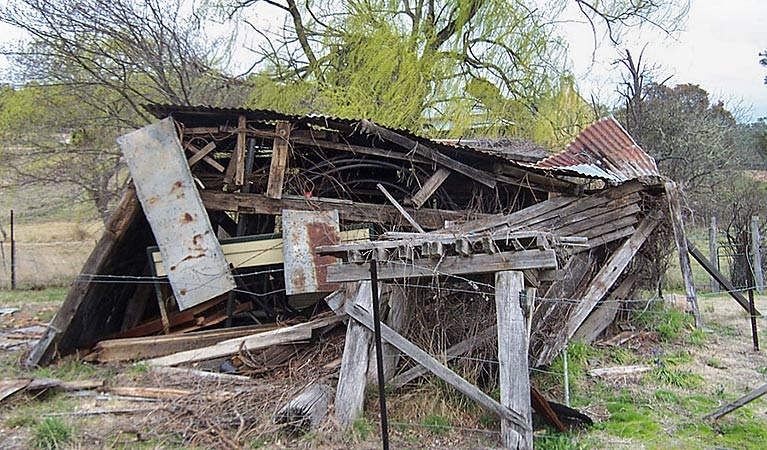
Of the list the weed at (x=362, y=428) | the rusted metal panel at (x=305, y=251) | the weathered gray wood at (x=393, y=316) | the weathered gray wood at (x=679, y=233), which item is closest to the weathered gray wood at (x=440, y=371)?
the weathered gray wood at (x=393, y=316)

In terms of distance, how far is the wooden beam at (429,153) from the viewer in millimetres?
7193

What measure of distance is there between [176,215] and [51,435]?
3.19 m

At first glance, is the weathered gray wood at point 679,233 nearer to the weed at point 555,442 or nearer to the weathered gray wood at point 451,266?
the weed at point 555,442

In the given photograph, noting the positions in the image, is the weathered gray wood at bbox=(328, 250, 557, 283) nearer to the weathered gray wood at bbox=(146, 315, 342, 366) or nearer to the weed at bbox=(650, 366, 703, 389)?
the weathered gray wood at bbox=(146, 315, 342, 366)

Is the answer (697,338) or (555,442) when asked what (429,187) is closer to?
(555,442)

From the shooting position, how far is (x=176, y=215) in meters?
7.05

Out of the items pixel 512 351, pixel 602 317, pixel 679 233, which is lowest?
pixel 602 317

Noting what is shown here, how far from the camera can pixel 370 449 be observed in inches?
178

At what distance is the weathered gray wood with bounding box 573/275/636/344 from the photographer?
27.0 feet

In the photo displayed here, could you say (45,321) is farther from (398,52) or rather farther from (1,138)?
(398,52)

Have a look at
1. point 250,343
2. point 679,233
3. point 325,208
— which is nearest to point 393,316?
point 250,343

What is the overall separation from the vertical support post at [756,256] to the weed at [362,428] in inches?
438

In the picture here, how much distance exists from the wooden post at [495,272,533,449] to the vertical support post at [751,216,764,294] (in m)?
10.2

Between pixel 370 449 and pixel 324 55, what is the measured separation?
12980mm
